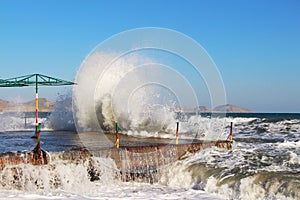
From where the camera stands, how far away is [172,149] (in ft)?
43.1

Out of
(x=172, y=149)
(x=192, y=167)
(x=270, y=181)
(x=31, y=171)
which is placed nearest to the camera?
(x=270, y=181)

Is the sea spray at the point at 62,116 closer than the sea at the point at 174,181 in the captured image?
No

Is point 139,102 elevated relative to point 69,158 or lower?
elevated

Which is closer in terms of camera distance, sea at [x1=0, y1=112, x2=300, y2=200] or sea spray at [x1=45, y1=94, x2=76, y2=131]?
sea at [x1=0, y1=112, x2=300, y2=200]

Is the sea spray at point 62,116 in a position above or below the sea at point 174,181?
above

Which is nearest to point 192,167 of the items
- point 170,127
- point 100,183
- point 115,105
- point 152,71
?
point 100,183

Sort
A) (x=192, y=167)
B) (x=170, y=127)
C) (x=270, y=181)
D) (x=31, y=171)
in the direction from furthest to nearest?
(x=170, y=127)
(x=192, y=167)
(x=31, y=171)
(x=270, y=181)

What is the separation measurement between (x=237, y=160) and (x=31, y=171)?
6.29 m

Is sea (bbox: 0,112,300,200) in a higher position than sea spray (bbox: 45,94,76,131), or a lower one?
lower

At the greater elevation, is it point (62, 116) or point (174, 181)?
point (62, 116)

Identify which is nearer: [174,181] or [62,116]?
[174,181]

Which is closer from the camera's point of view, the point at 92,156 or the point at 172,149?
the point at 92,156

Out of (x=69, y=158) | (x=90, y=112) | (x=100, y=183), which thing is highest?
(x=90, y=112)

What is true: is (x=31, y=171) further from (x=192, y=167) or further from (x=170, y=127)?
(x=170, y=127)
